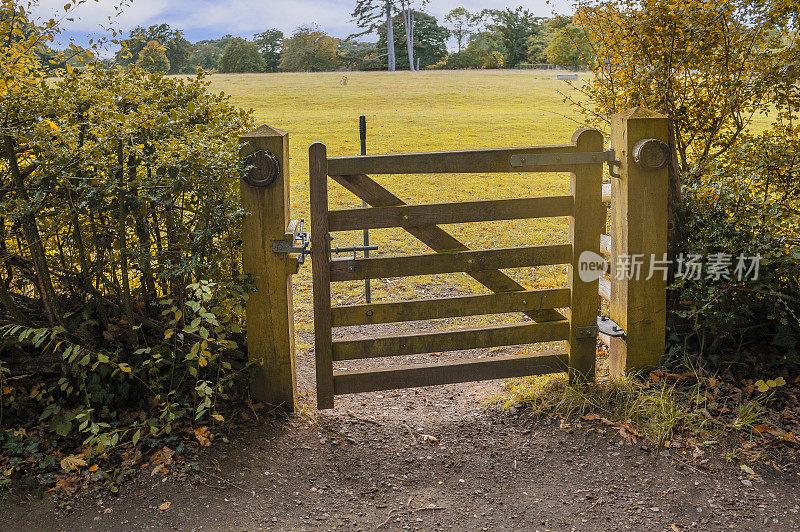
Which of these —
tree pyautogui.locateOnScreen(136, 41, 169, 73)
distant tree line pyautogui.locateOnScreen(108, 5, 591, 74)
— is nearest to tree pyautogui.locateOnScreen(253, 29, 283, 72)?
distant tree line pyautogui.locateOnScreen(108, 5, 591, 74)

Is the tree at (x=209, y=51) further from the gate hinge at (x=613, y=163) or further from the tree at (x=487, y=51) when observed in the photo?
the gate hinge at (x=613, y=163)

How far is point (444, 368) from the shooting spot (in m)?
4.51

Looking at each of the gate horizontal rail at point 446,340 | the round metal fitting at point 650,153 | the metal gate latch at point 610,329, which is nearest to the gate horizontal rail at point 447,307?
the gate horizontal rail at point 446,340

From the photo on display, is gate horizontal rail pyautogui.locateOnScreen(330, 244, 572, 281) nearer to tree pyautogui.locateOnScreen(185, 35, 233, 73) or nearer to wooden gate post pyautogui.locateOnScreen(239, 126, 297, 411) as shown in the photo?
wooden gate post pyautogui.locateOnScreen(239, 126, 297, 411)

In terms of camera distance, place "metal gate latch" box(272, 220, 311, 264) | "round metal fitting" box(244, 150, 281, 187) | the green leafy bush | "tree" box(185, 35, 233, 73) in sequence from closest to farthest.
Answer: the green leafy bush
"round metal fitting" box(244, 150, 281, 187)
"metal gate latch" box(272, 220, 311, 264)
"tree" box(185, 35, 233, 73)

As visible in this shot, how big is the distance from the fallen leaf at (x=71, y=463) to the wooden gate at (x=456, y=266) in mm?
1418

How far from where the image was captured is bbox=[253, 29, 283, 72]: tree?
2436 inches

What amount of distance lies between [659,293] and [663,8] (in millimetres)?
2673

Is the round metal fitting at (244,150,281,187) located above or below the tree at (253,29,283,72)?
below

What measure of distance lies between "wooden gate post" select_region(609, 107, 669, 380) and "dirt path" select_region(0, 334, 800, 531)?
781 mm

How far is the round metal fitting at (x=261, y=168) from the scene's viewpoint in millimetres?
4043

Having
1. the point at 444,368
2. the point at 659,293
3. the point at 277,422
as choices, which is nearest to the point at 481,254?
the point at 444,368

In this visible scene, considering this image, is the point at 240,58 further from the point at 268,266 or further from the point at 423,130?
the point at 268,266

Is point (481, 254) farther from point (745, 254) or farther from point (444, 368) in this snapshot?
point (745, 254)
